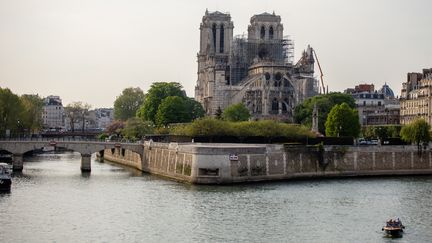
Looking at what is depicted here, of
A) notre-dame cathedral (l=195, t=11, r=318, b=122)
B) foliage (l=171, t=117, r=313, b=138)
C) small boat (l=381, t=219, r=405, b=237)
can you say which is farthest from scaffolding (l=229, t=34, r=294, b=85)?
small boat (l=381, t=219, r=405, b=237)

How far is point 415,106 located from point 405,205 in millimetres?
58875

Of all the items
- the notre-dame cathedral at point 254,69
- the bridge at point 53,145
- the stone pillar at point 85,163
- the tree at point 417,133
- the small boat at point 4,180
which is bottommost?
the small boat at point 4,180

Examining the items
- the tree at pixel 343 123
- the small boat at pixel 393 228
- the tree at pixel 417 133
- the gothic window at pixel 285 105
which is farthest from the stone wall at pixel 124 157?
the small boat at pixel 393 228

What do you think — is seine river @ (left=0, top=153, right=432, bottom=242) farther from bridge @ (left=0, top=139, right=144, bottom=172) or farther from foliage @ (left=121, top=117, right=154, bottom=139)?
foliage @ (left=121, top=117, right=154, bottom=139)

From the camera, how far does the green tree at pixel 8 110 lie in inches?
3572

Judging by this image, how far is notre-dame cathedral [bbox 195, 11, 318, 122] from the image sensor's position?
123500mm

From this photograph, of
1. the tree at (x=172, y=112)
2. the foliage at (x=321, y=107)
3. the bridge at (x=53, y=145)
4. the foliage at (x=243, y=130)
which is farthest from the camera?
the tree at (x=172, y=112)

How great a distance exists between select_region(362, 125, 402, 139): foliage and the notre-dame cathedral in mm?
15142

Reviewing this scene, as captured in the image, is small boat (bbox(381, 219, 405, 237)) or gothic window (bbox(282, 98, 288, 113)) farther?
gothic window (bbox(282, 98, 288, 113))

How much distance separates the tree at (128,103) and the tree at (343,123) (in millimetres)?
69446

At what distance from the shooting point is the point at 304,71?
136250 mm

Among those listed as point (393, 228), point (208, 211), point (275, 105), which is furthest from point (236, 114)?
point (393, 228)

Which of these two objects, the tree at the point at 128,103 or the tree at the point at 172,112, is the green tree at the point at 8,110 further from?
the tree at the point at 128,103

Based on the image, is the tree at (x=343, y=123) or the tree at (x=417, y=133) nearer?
the tree at (x=417, y=133)
